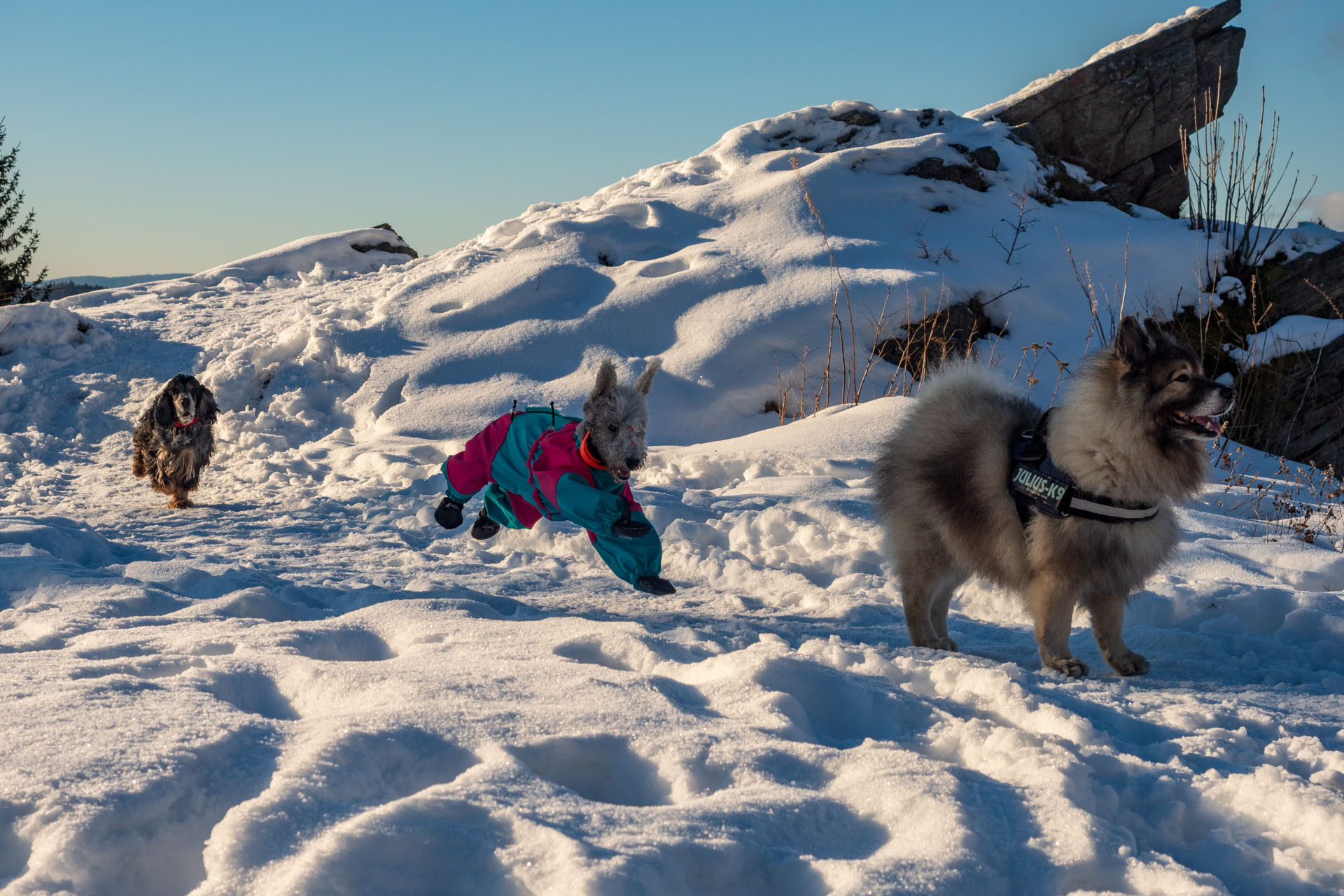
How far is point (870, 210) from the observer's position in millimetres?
13180

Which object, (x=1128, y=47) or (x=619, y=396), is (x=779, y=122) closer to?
(x=1128, y=47)

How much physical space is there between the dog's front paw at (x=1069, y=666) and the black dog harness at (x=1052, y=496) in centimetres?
60

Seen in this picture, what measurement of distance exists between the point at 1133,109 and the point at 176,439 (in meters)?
16.9

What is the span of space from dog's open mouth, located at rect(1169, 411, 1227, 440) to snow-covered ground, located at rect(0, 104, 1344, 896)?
101 centimetres

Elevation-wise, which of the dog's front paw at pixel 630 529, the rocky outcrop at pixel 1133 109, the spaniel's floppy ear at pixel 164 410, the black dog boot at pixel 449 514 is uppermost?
the rocky outcrop at pixel 1133 109

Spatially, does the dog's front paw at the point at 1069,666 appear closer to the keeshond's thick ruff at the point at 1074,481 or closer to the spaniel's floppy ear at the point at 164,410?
the keeshond's thick ruff at the point at 1074,481

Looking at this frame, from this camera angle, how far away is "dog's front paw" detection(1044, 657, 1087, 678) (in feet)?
12.1

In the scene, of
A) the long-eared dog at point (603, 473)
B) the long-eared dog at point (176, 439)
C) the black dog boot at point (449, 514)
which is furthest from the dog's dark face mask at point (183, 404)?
the long-eared dog at point (603, 473)

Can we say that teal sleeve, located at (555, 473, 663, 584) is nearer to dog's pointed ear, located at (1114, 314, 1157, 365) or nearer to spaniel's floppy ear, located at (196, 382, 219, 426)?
Result: dog's pointed ear, located at (1114, 314, 1157, 365)

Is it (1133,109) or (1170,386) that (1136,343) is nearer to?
(1170,386)

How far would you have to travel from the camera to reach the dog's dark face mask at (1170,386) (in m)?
3.45

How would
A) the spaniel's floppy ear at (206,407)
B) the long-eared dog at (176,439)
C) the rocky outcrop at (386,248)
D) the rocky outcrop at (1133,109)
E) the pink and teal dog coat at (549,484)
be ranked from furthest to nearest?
the rocky outcrop at (386,248) < the rocky outcrop at (1133,109) < the spaniel's floppy ear at (206,407) < the long-eared dog at (176,439) < the pink and teal dog coat at (549,484)

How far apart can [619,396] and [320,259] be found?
1744 cm

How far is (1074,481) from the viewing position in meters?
3.59
